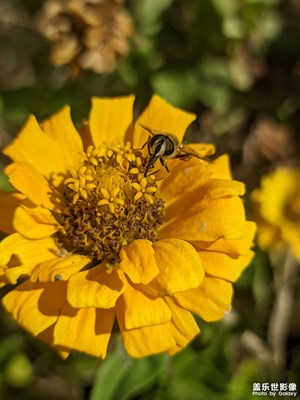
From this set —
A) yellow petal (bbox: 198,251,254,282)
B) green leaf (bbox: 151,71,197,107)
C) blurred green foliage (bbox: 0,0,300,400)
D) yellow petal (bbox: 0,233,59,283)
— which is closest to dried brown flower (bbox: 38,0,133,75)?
blurred green foliage (bbox: 0,0,300,400)

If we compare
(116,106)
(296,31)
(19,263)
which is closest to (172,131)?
(116,106)

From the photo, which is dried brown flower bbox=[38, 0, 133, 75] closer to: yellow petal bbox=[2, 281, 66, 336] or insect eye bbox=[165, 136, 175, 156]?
insect eye bbox=[165, 136, 175, 156]

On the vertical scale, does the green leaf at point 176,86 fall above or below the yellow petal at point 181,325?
above

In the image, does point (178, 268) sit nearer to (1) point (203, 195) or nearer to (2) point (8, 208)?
(1) point (203, 195)

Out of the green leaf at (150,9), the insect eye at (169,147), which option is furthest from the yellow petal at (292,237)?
the green leaf at (150,9)

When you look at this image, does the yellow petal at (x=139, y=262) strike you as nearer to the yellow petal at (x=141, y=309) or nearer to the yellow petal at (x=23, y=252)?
the yellow petal at (x=141, y=309)

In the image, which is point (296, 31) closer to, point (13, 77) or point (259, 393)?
point (13, 77)
